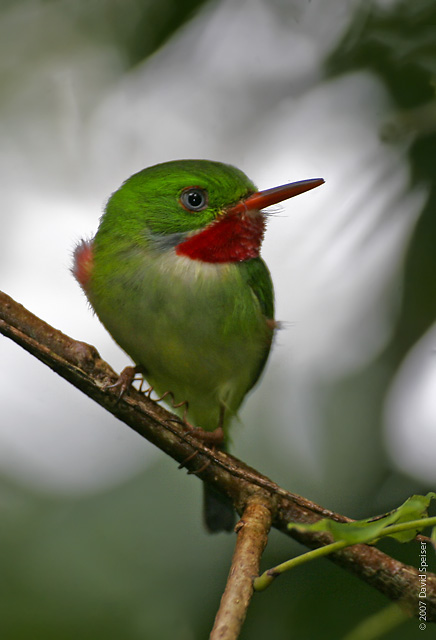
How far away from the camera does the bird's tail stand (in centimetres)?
325

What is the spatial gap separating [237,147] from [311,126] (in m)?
0.39

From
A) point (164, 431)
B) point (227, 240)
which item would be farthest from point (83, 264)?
point (164, 431)

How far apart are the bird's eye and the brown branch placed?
872 millimetres

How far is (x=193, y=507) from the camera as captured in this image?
4.02 meters

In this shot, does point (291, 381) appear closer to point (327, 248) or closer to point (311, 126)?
point (327, 248)

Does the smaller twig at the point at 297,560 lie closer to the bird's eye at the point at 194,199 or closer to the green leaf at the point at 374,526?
the green leaf at the point at 374,526

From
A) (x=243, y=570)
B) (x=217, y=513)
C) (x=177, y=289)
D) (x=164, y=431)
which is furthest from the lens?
(x=217, y=513)

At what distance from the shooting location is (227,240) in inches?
112

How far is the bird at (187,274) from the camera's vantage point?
270 centimetres

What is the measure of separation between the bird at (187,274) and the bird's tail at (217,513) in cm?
46

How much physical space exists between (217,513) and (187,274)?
1.16 metres

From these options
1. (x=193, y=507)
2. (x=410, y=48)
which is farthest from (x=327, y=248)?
(x=193, y=507)

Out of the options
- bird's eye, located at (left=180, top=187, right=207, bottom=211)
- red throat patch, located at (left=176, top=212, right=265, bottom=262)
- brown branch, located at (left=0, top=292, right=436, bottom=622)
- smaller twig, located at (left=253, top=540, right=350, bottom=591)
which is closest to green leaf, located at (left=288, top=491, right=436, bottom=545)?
smaller twig, located at (left=253, top=540, right=350, bottom=591)

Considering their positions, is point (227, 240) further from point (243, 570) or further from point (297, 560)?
point (297, 560)
